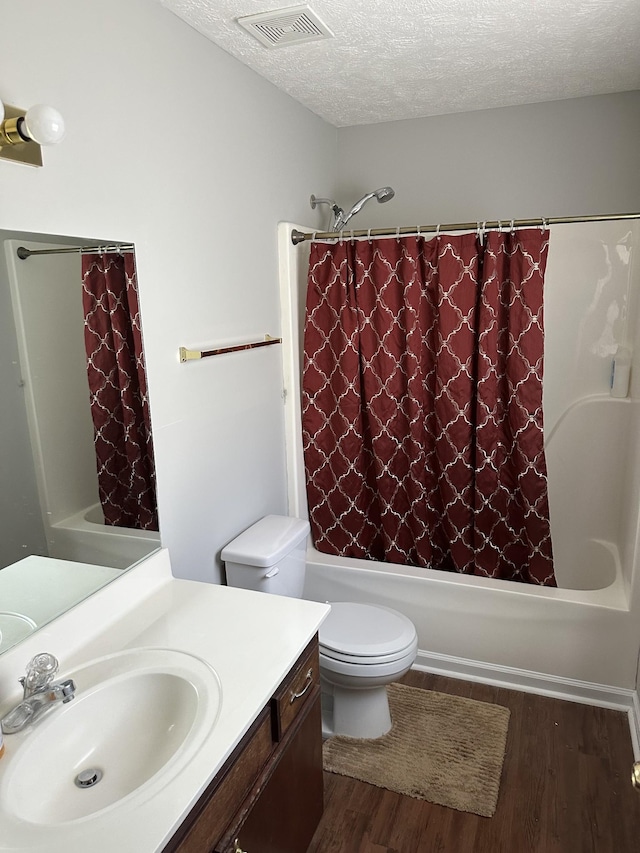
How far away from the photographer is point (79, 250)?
5.21ft

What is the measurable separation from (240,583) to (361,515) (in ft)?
2.63

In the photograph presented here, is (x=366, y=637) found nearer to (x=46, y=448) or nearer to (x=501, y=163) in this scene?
(x=46, y=448)

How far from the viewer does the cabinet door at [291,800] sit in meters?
1.37

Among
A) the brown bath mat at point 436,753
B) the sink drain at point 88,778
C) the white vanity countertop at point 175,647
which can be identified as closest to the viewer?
the white vanity countertop at point 175,647

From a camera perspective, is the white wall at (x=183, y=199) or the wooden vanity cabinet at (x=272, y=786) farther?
the white wall at (x=183, y=199)

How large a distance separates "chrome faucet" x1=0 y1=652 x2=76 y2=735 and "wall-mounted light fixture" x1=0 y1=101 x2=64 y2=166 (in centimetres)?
105

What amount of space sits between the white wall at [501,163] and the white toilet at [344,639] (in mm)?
1748

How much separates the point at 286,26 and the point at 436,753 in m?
2.45

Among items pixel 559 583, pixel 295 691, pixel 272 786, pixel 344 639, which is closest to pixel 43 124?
pixel 295 691

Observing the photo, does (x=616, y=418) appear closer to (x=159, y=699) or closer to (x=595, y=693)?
(x=595, y=693)

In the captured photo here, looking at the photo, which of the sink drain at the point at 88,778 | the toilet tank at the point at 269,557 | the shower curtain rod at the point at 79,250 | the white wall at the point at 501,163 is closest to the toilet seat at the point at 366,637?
the toilet tank at the point at 269,557

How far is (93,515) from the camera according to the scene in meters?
1.67

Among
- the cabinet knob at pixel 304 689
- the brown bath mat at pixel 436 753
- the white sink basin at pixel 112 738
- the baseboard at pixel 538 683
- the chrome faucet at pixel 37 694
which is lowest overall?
the brown bath mat at pixel 436 753

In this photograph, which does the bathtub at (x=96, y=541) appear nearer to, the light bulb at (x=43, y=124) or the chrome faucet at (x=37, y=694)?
the chrome faucet at (x=37, y=694)
